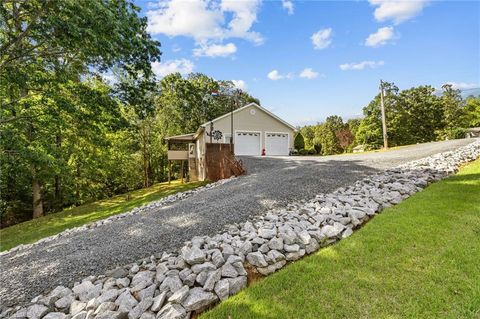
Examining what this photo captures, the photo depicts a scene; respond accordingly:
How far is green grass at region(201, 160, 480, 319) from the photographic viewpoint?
7.75ft

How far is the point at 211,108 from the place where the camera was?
26.8m

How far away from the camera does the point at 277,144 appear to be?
20.6 metres

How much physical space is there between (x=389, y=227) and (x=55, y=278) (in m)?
4.72

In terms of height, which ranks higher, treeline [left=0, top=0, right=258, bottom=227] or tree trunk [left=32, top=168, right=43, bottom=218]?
treeline [left=0, top=0, right=258, bottom=227]

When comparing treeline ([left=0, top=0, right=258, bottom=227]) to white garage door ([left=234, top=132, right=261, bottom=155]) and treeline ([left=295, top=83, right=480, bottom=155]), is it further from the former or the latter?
treeline ([left=295, top=83, right=480, bottom=155])

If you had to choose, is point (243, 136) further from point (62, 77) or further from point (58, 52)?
point (58, 52)

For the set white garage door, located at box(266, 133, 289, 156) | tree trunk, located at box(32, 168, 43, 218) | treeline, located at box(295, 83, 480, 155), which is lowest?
tree trunk, located at box(32, 168, 43, 218)

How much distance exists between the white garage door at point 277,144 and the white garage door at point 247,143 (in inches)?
36.7

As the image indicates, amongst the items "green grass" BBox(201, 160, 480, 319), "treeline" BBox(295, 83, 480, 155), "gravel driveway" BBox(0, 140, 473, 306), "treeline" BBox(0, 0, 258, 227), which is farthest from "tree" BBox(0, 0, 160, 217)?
"treeline" BBox(295, 83, 480, 155)

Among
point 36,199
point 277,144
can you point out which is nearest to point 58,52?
point 36,199

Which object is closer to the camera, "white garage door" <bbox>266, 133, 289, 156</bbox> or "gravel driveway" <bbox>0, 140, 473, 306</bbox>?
"gravel driveway" <bbox>0, 140, 473, 306</bbox>

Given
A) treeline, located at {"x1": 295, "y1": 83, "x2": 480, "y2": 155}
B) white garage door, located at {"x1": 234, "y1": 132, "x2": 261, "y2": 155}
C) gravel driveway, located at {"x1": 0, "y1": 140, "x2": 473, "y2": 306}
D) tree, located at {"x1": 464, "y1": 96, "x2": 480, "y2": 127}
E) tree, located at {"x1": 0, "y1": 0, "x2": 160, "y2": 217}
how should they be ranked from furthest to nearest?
tree, located at {"x1": 464, "y1": 96, "x2": 480, "y2": 127} < treeline, located at {"x1": 295, "y1": 83, "x2": 480, "y2": 155} < white garage door, located at {"x1": 234, "y1": 132, "x2": 261, "y2": 155} < tree, located at {"x1": 0, "y1": 0, "x2": 160, "y2": 217} < gravel driveway, located at {"x1": 0, "y1": 140, "x2": 473, "y2": 306}

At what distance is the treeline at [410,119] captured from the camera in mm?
26203

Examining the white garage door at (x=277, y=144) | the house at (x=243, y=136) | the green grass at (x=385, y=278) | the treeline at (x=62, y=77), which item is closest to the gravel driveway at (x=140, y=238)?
the green grass at (x=385, y=278)
